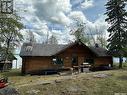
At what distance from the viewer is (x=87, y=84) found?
23.9 meters

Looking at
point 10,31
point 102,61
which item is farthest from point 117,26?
point 10,31

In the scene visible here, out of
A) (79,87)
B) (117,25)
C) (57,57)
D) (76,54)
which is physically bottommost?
(79,87)

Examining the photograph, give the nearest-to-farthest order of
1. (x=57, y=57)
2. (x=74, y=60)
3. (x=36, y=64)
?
(x=36, y=64), (x=57, y=57), (x=74, y=60)

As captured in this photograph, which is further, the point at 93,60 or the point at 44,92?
the point at 93,60

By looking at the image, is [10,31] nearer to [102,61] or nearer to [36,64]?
[36,64]

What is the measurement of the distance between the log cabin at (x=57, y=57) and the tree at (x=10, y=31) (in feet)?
19.5

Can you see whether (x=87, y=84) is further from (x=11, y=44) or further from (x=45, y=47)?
(x=11, y=44)

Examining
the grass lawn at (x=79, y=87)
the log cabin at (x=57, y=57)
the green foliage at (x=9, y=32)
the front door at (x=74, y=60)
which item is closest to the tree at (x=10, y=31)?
the green foliage at (x=9, y=32)

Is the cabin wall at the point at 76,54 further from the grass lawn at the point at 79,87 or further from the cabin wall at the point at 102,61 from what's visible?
the grass lawn at the point at 79,87

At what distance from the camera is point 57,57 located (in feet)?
128

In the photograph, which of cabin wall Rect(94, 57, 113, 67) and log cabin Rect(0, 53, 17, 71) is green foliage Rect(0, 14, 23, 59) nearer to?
log cabin Rect(0, 53, 17, 71)

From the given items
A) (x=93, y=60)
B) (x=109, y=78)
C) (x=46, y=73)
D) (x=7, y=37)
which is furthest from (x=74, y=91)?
(x=7, y=37)

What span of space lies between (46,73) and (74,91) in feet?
50.7

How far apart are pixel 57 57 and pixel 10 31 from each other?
11572mm
